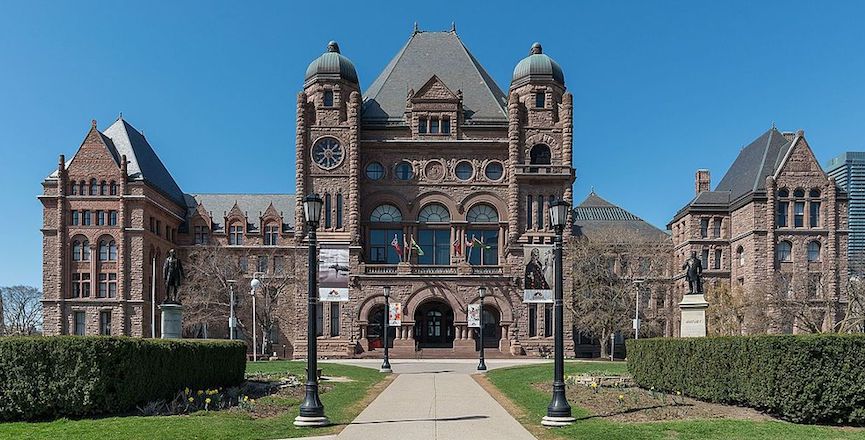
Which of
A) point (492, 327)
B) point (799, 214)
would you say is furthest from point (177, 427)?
point (799, 214)

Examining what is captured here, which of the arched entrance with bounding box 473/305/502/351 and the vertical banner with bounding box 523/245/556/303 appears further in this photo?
the arched entrance with bounding box 473/305/502/351

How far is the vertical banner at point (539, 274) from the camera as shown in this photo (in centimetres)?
4759

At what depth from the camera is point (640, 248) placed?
7162 centimetres

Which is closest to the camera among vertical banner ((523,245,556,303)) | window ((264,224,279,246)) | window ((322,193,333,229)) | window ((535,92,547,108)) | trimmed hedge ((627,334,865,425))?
trimmed hedge ((627,334,865,425))

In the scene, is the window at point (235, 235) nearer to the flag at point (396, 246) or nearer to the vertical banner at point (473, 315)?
the flag at point (396, 246)

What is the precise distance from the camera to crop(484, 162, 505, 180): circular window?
66812 millimetres

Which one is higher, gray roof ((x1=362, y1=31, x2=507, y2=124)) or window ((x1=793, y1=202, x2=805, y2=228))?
gray roof ((x1=362, y1=31, x2=507, y2=124))

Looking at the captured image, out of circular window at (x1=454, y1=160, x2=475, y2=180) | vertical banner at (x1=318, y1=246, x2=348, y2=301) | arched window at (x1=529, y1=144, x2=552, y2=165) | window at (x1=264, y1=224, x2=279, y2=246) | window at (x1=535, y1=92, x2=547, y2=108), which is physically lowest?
vertical banner at (x1=318, y1=246, x2=348, y2=301)

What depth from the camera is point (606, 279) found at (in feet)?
218

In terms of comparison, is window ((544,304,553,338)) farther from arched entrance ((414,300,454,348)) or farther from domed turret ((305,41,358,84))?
domed turret ((305,41,358,84))

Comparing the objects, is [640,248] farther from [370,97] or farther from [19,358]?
[19,358]

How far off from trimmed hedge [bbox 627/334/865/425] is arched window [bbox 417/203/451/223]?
1790 inches

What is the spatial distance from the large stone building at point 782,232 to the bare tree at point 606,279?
4.26 meters

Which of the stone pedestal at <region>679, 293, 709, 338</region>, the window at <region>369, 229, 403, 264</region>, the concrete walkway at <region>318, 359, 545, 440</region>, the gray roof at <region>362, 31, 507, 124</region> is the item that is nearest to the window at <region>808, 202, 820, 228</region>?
the gray roof at <region>362, 31, 507, 124</region>
